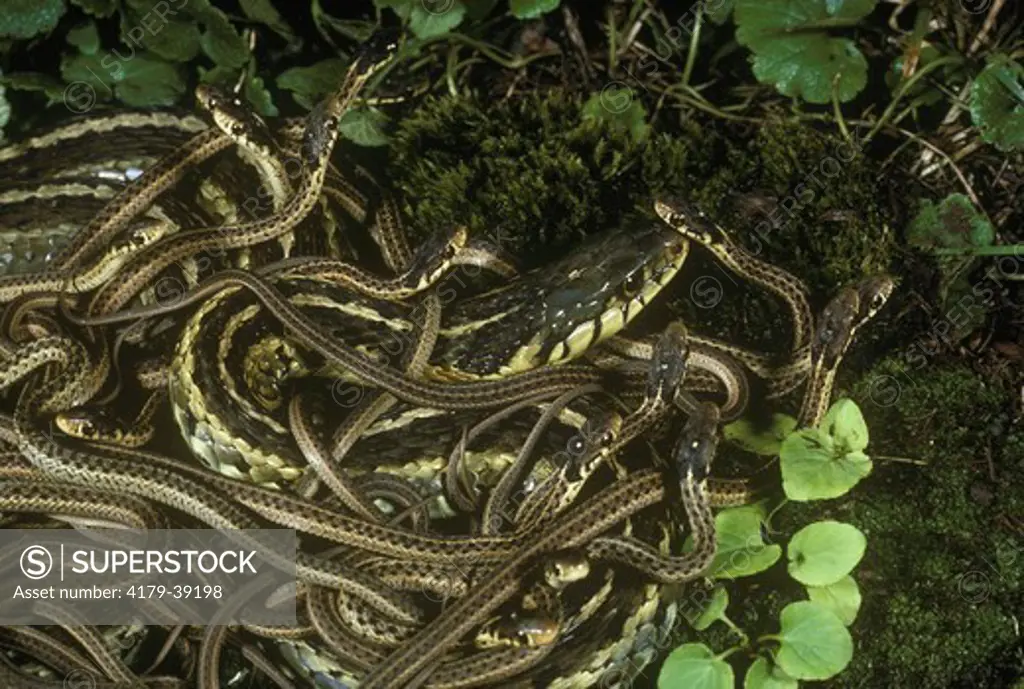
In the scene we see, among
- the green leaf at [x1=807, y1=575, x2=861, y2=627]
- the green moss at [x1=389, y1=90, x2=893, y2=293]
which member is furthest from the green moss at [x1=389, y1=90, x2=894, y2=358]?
the green leaf at [x1=807, y1=575, x2=861, y2=627]

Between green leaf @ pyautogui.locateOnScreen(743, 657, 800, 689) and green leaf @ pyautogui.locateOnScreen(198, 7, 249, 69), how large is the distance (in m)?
1.58

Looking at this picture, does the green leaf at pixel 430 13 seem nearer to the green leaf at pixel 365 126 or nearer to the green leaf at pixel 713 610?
the green leaf at pixel 365 126

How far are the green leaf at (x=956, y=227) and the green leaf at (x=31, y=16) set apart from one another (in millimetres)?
1732

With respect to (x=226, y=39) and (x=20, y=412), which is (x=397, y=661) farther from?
(x=226, y=39)

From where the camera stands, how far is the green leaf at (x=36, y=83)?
2.40 meters

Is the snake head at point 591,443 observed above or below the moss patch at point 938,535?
above

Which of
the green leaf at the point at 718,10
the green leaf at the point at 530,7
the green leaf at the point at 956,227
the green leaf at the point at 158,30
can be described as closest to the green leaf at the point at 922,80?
the green leaf at the point at 956,227

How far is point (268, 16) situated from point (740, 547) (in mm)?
1430

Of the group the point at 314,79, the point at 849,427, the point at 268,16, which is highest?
the point at 268,16

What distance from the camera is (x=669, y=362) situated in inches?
78.2

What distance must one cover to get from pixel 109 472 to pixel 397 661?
24.1 inches

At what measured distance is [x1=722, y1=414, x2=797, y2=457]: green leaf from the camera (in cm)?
208

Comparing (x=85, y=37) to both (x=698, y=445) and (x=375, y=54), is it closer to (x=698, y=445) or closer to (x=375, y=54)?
(x=375, y=54)

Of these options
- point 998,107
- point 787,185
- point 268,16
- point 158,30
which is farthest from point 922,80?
point 158,30
